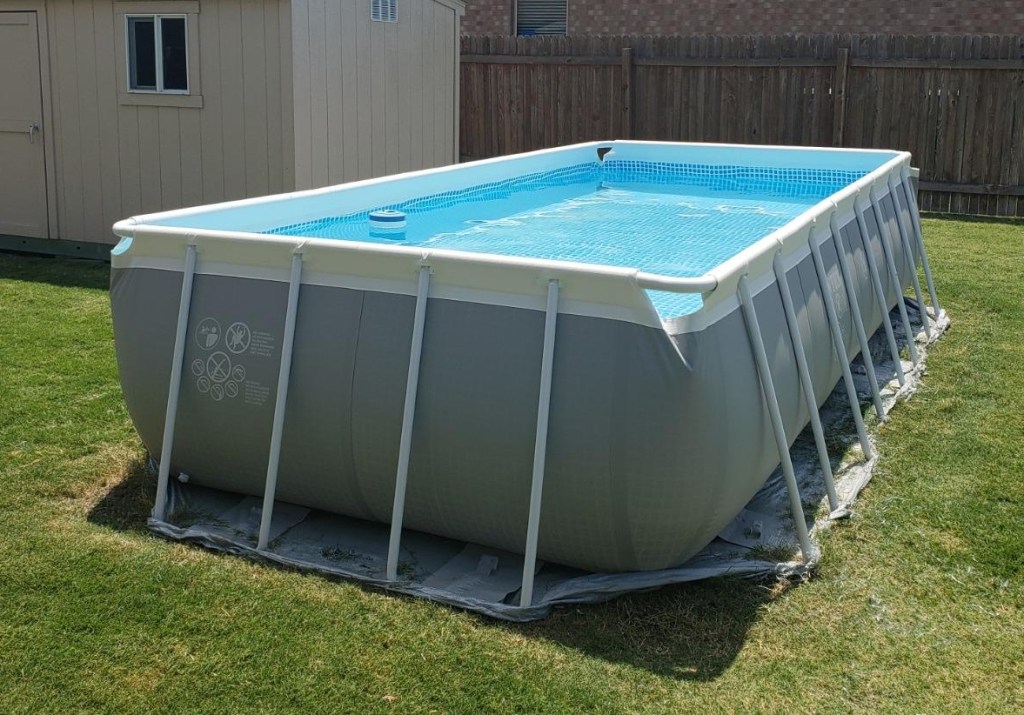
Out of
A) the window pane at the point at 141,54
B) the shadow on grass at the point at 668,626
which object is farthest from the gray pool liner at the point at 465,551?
the window pane at the point at 141,54

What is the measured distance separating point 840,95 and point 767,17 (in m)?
3.73

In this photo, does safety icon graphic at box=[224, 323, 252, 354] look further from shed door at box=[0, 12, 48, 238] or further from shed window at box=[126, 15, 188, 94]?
shed door at box=[0, 12, 48, 238]

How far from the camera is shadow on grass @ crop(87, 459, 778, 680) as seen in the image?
3271 millimetres

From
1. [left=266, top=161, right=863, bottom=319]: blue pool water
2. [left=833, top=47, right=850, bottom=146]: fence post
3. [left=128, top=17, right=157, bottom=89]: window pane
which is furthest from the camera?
[left=833, top=47, right=850, bottom=146]: fence post

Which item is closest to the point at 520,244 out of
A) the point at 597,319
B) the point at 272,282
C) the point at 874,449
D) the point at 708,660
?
the point at 874,449

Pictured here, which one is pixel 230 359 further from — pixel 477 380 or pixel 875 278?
pixel 875 278

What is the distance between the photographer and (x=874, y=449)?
5.05m

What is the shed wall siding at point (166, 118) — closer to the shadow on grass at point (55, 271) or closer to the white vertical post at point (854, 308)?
the shadow on grass at point (55, 271)

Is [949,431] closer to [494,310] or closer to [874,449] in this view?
[874,449]

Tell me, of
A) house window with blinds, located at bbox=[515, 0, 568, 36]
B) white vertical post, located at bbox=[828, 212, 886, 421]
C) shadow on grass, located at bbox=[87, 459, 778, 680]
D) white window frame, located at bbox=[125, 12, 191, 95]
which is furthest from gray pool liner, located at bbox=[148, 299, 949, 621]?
house window with blinds, located at bbox=[515, 0, 568, 36]

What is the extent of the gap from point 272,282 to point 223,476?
0.77 meters

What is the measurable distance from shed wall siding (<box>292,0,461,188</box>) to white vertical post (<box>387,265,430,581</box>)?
5351 millimetres

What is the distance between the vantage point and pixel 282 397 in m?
3.89

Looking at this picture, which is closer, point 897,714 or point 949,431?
point 897,714
